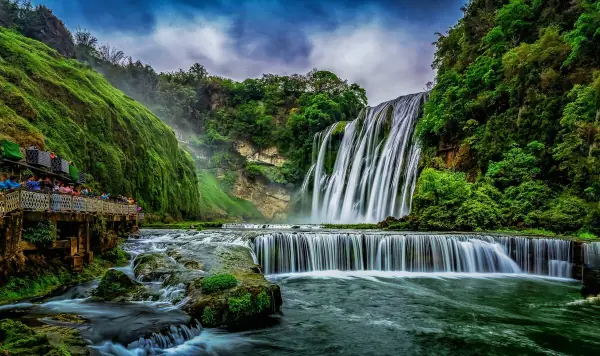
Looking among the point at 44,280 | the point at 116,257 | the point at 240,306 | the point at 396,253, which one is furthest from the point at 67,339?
the point at 396,253

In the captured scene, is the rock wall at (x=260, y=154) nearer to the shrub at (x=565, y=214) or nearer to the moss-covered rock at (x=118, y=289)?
the shrub at (x=565, y=214)

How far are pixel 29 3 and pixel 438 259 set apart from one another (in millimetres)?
54671

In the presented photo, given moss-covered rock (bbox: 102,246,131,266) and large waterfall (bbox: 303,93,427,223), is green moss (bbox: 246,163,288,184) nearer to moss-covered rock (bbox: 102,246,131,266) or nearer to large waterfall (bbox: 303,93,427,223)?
large waterfall (bbox: 303,93,427,223)

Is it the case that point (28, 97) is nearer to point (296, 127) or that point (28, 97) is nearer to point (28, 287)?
point (28, 287)

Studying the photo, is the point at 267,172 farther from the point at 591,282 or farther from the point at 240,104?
the point at 591,282

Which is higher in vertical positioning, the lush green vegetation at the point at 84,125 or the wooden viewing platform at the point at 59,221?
the lush green vegetation at the point at 84,125

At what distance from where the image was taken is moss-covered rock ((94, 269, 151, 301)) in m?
9.68

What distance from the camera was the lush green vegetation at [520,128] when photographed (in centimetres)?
2028

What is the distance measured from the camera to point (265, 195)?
55062 mm

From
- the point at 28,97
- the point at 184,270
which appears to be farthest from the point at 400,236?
the point at 28,97

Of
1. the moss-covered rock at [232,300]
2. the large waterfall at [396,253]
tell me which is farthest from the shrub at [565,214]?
the moss-covered rock at [232,300]

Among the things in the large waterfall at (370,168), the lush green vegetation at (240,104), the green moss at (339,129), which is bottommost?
the large waterfall at (370,168)

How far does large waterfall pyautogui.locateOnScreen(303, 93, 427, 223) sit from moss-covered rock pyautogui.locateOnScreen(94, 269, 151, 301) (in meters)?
25.2

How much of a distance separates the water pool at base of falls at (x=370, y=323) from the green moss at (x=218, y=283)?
0.87m
